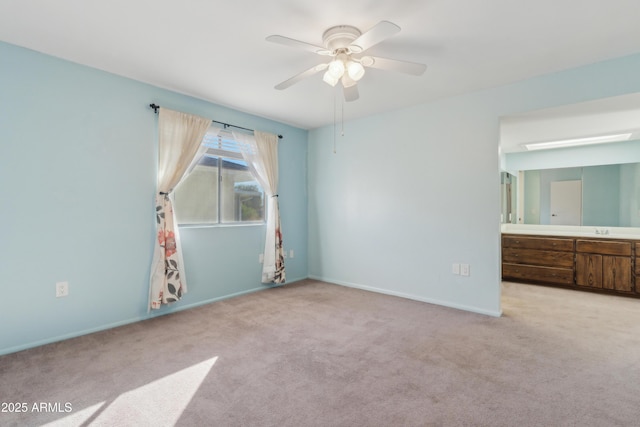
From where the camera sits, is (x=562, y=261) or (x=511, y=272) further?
(x=511, y=272)

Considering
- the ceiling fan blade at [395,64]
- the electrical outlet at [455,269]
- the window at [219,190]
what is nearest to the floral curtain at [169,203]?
the window at [219,190]

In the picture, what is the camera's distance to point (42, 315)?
8.16 ft

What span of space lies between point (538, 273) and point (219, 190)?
15.3 feet

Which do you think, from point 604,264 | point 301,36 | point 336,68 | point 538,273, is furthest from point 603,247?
point 301,36

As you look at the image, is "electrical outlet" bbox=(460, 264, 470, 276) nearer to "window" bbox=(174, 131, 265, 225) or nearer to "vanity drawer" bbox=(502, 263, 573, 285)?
"vanity drawer" bbox=(502, 263, 573, 285)

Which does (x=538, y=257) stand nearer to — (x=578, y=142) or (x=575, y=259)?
(x=575, y=259)

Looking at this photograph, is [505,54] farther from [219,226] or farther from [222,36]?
[219,226]

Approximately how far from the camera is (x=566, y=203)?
479 cm

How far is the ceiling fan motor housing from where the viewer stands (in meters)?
2.09

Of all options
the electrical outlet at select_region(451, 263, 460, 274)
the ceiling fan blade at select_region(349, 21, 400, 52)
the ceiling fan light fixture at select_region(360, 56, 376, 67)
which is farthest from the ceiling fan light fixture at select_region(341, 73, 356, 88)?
the electrical outlet at select_region(451, 263, 460, 274)

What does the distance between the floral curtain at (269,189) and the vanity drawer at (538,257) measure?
349cm

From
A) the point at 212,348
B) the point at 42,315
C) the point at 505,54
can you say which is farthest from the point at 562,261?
the point at 42,315

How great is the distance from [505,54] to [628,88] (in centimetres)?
108

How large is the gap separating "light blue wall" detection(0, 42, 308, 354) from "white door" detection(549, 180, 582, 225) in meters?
5.31
